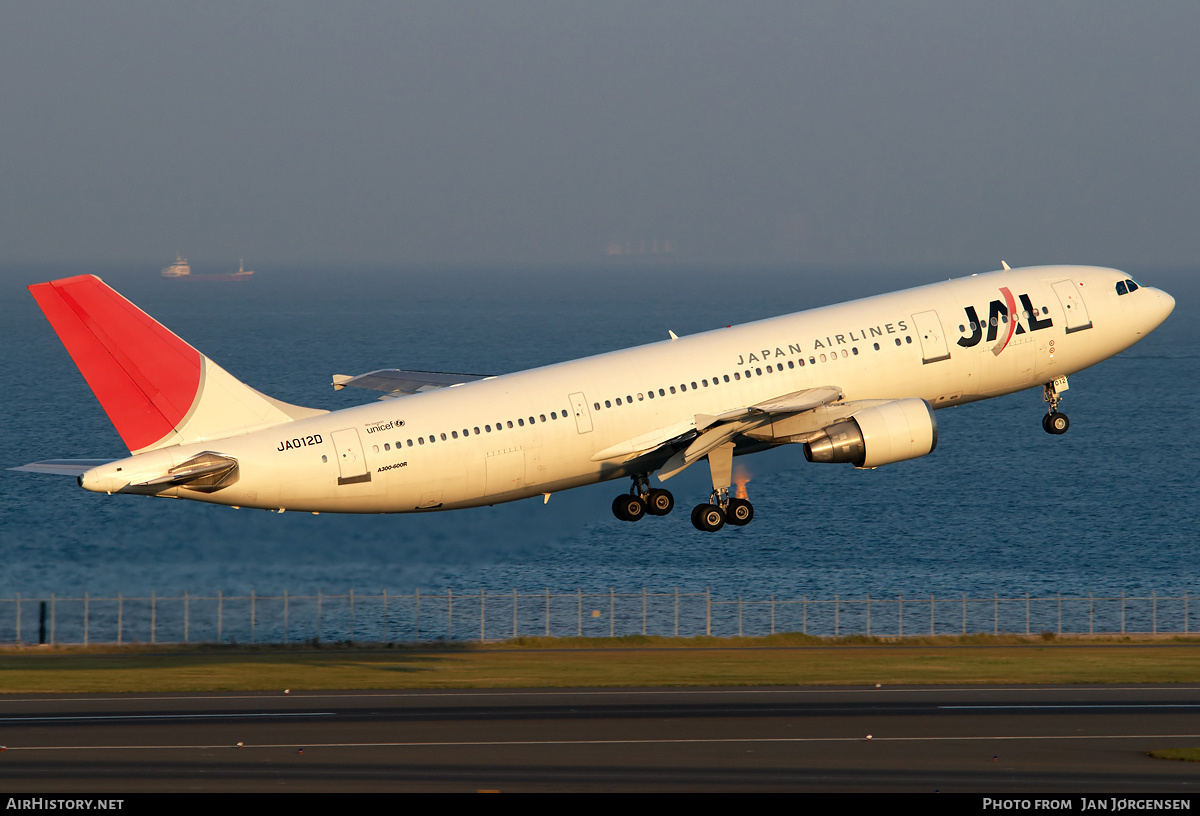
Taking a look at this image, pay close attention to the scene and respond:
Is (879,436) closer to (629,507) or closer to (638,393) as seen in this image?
(638,393)

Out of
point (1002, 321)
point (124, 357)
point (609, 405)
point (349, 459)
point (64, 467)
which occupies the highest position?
point (1002, 321)

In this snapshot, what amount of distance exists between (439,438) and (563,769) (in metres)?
11.4

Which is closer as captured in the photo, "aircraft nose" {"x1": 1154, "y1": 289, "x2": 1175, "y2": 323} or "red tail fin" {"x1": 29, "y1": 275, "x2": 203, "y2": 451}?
"red tail fin" {"x1": 29, "y1": 275, "x2": 203, "y2": 451}

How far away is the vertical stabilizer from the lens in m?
44.1

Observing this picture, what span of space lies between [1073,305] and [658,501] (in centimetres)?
1816

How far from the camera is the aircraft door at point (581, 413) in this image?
48938 mm

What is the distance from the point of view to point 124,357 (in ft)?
147

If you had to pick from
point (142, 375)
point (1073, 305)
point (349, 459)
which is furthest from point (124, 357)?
point (1073, 305)

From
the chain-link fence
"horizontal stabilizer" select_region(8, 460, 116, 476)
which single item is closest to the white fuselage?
"horizontal stabilizer" select_region(8, 460, 116, 476)

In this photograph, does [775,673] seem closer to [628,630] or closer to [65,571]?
[628,630]

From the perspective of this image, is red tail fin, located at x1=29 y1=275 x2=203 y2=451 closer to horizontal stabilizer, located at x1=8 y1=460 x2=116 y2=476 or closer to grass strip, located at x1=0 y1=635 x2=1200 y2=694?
horizontal stabilizer, located at x1=8 y1=460 x2=116 y2=476

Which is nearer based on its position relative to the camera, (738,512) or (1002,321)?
(738,512)

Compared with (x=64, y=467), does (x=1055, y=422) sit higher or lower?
higher

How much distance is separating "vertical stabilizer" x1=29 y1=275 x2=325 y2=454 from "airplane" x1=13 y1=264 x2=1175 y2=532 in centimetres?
5
